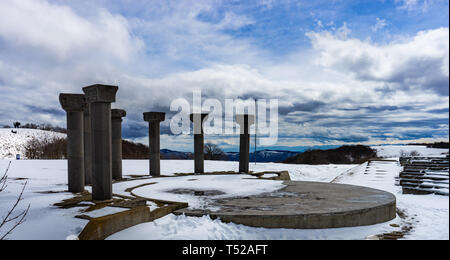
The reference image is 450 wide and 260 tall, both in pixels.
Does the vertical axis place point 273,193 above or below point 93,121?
below

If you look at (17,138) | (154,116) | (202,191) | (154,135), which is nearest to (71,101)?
(202,191)

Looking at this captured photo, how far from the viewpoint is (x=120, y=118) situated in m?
16.8

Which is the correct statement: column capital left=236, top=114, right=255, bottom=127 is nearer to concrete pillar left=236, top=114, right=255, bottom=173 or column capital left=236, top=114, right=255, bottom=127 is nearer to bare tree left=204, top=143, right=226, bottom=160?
concrete pillar left=236, top=114, right=255, bottom=173

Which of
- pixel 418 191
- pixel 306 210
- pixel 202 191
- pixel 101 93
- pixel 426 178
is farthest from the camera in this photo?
pixel 426 178

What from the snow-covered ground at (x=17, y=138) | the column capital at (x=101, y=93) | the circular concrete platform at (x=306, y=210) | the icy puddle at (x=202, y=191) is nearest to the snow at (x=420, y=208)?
the circular concrete platform at (x=306, y=210)

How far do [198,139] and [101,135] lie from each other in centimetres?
1018

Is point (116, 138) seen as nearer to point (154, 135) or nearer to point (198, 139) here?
point (154, 135)

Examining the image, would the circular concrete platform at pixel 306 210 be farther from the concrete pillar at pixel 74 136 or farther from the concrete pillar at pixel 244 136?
the concrete pillar at pixel 244 136

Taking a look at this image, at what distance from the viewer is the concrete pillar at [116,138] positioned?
54.1 feet

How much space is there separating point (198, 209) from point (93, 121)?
4.24 metres

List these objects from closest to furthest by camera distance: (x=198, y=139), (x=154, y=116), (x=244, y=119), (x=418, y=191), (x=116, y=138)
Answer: (x=418, y=191), (x=116, y=138), (x=154, y=116), (x=244, y=119), (x=198, y=139)

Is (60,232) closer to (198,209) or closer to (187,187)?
(198,209)

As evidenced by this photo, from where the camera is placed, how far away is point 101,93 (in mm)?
9656
